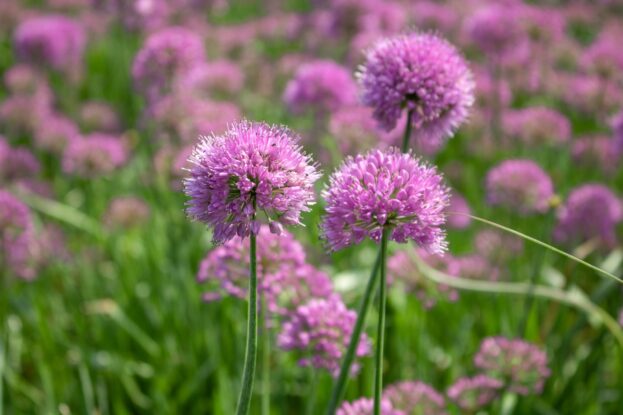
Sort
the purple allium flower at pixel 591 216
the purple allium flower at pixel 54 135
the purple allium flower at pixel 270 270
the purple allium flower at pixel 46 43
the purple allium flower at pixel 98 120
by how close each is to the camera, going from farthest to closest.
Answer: the purple allium flower at pixel 98 120 → the purple allium flower at pixel 46 43 → the purple allium flower at pixel 54 135 → the purple allium flower at pixel 591 216 → the purple allium flower at pixel 270 270

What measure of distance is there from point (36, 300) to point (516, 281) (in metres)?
2.03

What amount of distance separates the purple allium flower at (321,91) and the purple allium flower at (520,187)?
79cm

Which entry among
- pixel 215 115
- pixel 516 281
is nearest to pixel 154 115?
pixel 215 115

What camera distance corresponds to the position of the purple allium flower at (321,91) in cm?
334

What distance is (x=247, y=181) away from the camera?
1.15 m

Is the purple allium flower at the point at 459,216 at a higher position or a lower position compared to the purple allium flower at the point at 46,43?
lower

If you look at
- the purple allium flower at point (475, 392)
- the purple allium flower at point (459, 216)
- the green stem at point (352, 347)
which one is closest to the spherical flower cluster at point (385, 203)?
the green stem at point (352, 347)

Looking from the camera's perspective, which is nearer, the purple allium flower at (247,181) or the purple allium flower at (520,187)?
the purple allium flower at (247,181)

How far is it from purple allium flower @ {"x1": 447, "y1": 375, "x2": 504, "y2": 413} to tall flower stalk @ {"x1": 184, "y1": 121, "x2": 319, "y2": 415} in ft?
2.91

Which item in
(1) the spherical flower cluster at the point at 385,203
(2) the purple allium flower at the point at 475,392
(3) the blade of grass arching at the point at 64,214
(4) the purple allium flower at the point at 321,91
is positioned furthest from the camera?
(4) the purple allium flower at the point at 321,91

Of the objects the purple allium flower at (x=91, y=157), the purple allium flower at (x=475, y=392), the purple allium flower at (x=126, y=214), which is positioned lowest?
the purple allium flower at (x=475, y=392)

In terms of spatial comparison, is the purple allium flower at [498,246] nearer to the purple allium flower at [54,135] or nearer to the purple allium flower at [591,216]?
the purple allium flower at [591,216]

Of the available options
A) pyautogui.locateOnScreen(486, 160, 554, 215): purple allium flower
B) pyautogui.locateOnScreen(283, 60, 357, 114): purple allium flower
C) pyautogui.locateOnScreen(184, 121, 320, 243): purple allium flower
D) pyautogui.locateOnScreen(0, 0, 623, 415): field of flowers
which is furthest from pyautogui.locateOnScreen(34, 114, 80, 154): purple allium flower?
pyautogui.locateOnScreen(184, 121, 320, 243): purple allium flower

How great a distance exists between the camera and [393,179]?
48.8 inches
